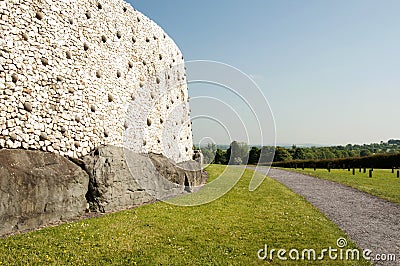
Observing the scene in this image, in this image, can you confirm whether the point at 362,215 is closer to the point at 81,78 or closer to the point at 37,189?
Answer: the point at 37,189

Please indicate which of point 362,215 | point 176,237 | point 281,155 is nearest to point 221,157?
point 281,155

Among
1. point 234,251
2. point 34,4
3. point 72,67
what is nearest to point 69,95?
point 72,67

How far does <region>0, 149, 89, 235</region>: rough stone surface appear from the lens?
860 centimetres

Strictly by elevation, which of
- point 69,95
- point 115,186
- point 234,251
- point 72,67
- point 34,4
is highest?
point 34,4

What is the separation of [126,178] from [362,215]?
9.00 metres

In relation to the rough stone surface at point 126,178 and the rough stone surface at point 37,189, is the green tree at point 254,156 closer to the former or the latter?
the rough stone surface at point 126,178

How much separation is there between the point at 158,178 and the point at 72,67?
6.13 metres

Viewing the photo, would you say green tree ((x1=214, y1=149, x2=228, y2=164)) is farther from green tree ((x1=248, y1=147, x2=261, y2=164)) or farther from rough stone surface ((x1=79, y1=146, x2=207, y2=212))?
rough stone surface ((x1=79, y1=146, x2=207, y2=212))

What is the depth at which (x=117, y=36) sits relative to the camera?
15.1m

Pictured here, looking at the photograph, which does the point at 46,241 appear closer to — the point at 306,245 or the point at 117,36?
the point at 306,245

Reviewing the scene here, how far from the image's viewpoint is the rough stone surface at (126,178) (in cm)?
1157

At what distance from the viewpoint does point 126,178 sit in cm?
1278

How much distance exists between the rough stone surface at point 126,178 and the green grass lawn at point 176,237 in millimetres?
863

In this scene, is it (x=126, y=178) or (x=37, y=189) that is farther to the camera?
(x=126, y=178)
